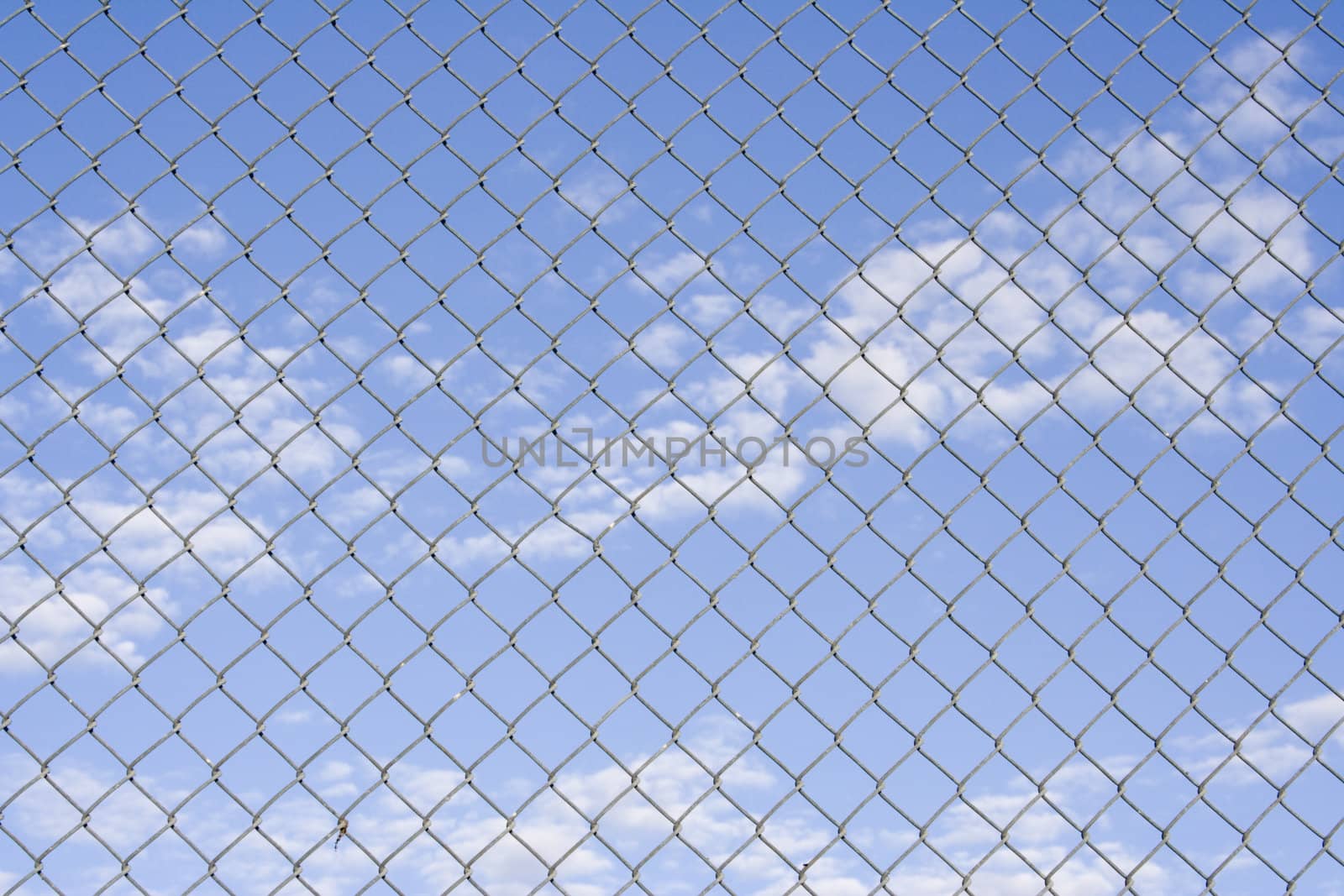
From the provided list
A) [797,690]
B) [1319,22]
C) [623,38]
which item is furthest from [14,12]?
[1319,22]

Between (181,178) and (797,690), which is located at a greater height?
(181,178)

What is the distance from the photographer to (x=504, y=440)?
2.50 m

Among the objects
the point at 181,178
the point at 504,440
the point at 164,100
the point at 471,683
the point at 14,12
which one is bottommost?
the point at 471,683

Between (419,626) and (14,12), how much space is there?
1550 millimetres

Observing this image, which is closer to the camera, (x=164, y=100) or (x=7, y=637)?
(x=7, y=637)

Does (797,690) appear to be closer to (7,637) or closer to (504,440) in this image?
(504,440)

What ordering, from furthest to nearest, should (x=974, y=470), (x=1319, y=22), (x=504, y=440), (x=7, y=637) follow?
(x=1319, y=22), (x=974, y=470), (x=504, y=440), (x=7, y=637)

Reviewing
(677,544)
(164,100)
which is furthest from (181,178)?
(677,544)

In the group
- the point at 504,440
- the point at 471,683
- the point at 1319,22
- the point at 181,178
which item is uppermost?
the point at 1319,22

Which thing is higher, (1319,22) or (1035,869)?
(1319,22)

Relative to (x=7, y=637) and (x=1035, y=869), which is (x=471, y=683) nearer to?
(x=7, y=637)

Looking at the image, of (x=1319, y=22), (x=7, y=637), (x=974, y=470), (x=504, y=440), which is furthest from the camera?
(x=1319, y=22)

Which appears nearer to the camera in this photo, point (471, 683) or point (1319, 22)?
point (471, 683)

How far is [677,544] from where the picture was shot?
8.23 ft
